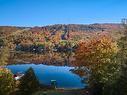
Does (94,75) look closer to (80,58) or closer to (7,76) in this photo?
(80,58)

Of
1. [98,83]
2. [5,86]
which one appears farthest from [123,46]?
[5,86]

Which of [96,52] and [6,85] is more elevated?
[96,52]

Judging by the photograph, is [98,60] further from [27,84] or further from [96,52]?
[27,84]

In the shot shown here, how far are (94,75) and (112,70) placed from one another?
20.9ft

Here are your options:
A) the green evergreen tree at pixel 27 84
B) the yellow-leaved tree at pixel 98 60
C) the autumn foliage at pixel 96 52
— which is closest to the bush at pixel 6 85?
the green evergreen tree at pixel 27 84

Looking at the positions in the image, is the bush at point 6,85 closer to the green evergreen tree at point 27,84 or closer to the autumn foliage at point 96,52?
the green evergreen tree at point 27,84

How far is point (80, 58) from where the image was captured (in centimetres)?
6550

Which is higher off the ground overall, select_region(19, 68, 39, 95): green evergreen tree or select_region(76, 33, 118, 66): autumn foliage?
select_region(76, 33, 118, 66): autumn foliage

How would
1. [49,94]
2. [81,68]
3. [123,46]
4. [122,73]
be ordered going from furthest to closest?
[81,68] → [49,94] → [123,46] → [122,73]

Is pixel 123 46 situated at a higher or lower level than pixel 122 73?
higher

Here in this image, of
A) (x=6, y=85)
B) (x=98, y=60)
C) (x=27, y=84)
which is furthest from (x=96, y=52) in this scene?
(x=6, y=85)

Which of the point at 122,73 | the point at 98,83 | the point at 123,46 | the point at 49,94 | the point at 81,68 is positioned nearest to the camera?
the point at 122,73

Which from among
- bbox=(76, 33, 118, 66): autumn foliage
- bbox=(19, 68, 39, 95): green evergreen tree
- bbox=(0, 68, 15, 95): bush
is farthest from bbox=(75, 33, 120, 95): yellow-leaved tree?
bbox=(0, 68, 15, 95): bush

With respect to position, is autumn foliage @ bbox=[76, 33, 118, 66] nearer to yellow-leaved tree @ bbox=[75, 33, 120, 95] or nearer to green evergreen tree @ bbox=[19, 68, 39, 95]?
yellow-leaved tree @ bbox=[75, 33, 120, 95]
